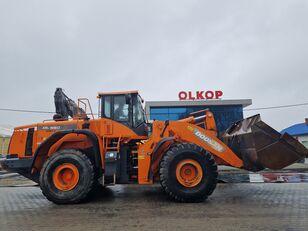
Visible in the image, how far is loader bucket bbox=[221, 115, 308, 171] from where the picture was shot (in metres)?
6.39

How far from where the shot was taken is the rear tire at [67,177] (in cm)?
633

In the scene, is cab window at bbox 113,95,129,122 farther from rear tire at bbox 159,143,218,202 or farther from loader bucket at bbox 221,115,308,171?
loader bucket at bbox 221,115,308,171

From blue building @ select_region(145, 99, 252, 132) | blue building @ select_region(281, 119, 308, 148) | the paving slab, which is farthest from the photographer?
blue building @ select_region(281, 119, 308, 148)

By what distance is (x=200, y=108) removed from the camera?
2983 centimetres

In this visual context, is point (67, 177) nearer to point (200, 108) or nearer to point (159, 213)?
point (159, 213)

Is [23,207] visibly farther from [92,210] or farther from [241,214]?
[241,214]

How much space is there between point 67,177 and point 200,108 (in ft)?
80.2

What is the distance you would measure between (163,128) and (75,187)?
2551 mm

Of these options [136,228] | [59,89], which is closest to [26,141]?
[59,89]

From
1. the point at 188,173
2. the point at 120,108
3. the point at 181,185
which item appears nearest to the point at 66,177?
the point at 120,108

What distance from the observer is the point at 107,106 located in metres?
7.37

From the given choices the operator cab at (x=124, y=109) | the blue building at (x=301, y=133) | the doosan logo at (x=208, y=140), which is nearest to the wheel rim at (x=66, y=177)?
the operator cab at (x=124, y=109)

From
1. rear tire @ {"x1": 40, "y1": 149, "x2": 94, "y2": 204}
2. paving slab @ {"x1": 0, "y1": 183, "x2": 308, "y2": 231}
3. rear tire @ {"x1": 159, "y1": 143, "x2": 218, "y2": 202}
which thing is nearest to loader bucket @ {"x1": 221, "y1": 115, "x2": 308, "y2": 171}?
paving slab @ {"x1": 0, "y1": 183, "x2": 308, "y2": 231}

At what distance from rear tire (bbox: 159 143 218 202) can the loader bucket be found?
1080 millimetres
